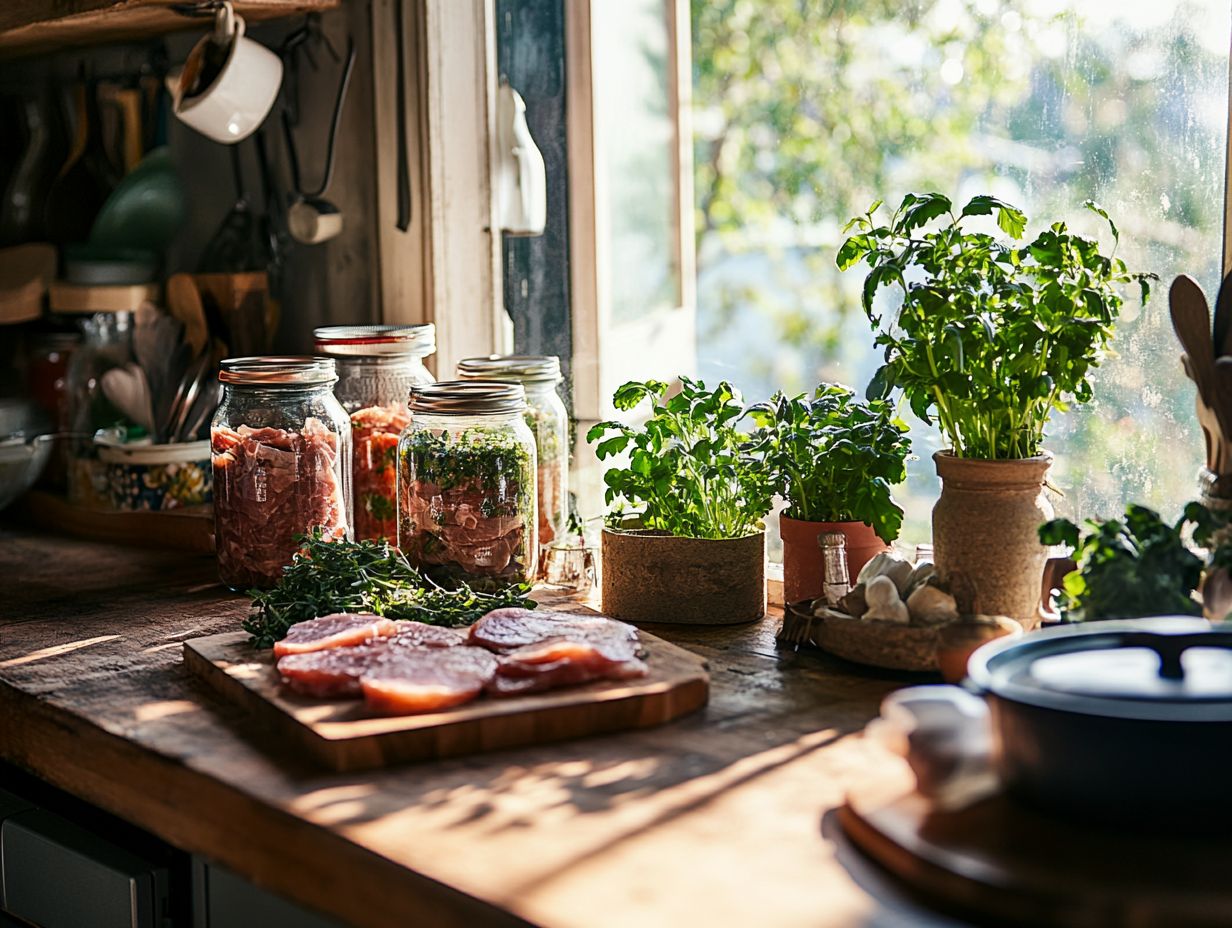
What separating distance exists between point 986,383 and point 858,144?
243cm

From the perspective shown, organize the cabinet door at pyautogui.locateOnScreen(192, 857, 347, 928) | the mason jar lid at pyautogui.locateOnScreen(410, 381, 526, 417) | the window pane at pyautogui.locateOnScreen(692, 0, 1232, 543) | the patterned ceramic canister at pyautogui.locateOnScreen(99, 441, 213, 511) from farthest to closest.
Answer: the patterned ceramic canister at pyautogui.locateOnScreen(99, 441, 213, 511)
the mason jar lid at pyautogui.locateOnScreen(410, 381, 526, 417)
the window pane at pyautogui.locateOnScreen(692, 0, 1232, 543)
the cabinet door at pyautogui.locateOnScreen(192, 857, 347, 928)

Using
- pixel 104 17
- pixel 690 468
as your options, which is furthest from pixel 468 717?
pixel 104 17

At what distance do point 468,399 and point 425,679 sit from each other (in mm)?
420

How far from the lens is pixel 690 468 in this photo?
1.53 m

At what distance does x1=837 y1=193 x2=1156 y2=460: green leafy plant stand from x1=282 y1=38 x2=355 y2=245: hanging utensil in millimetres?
938

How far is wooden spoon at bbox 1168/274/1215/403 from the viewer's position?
123 cm

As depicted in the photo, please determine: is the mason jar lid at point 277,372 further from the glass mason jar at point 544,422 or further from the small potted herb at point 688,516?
the small potted herb at point 688,516

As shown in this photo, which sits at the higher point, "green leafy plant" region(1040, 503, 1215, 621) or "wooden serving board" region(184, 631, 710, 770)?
"green leafy plant" region(1040, 503, 1215, 621)

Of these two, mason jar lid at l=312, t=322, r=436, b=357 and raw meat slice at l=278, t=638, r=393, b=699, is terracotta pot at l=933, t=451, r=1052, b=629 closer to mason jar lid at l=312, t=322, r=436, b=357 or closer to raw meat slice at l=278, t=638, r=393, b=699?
raw meat slice at l=278, t=638, r=393, b=699

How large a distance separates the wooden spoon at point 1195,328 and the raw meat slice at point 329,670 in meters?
0.74

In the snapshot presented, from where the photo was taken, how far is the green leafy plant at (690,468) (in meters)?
1.52

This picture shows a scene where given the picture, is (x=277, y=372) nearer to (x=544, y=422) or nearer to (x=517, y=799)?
(x=544, y=422)

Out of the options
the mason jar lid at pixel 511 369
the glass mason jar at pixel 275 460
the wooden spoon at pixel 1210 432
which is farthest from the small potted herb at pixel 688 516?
the wooden spoon at pixel 1210 432

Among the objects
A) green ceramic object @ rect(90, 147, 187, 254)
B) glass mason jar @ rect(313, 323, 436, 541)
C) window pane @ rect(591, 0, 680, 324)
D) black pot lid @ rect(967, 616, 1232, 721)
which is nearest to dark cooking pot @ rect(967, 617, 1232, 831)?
black pot lid @ rect(967, 616, 1232, 721)
